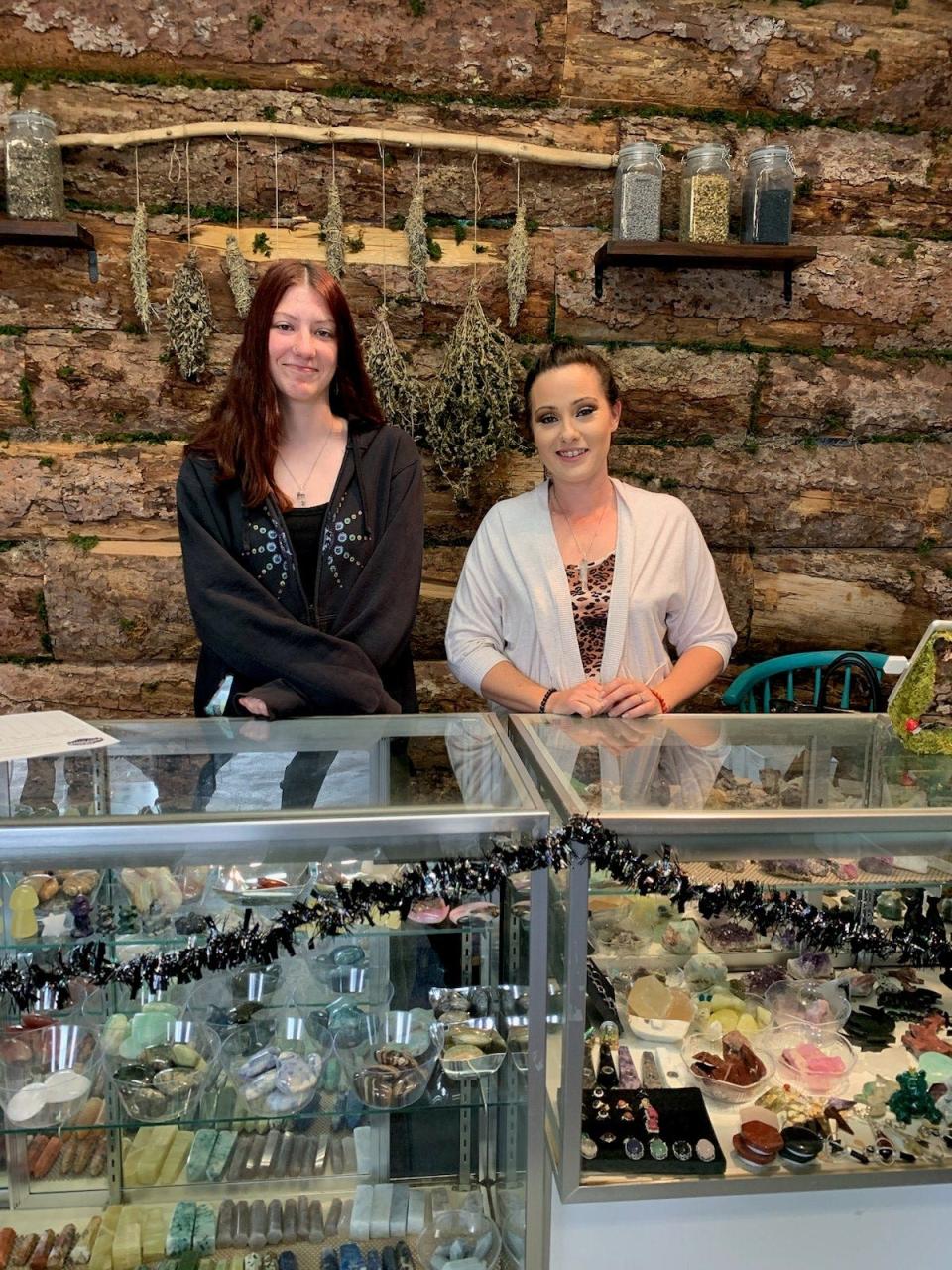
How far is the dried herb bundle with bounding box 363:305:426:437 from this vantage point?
9.82 ft

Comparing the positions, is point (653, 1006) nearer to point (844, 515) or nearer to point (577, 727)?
point (577, 727)

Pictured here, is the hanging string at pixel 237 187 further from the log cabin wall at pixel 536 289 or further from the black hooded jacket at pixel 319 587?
the black hooded jacket at pixel 319 587

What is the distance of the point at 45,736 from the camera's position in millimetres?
1689

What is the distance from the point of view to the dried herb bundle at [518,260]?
3.02 meters

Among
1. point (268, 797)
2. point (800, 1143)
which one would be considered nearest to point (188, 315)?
point (268, 797)

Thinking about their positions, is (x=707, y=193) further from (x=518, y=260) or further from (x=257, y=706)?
(x=257, y=706)

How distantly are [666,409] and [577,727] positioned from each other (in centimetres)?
176

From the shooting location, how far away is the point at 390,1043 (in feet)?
5.11

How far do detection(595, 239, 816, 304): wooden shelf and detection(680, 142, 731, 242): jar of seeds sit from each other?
5 cm

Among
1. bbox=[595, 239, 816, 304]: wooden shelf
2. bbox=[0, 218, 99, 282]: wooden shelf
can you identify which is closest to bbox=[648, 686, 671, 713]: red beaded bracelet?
bbox=[595, 239, 816, 304]: wooden shelf

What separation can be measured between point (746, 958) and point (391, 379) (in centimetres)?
201

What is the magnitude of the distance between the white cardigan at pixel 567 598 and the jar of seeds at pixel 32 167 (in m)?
1.67

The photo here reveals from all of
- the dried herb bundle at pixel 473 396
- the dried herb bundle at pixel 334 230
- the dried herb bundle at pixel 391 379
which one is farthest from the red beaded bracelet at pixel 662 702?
the dried herb bundle at pixel 334 230

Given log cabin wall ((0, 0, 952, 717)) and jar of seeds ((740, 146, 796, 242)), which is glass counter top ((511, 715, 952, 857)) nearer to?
log cabin wall ((0, 0, 952, 717))
